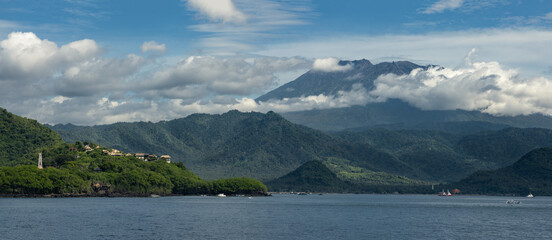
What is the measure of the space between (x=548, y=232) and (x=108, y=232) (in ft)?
349

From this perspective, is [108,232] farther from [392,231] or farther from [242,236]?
[392,231]

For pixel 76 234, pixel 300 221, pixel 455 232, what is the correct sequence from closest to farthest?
pixel 76 234
pixel 455 232
pixel 300 221

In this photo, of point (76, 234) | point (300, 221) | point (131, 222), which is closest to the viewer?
point (76, 234)

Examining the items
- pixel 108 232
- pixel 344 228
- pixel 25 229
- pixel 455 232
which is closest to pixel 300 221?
pixel 344 228

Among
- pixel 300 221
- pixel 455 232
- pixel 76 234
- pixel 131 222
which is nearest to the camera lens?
pixel 76 234

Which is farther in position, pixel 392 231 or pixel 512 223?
pixel 512 223

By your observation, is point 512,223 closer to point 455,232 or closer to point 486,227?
point 486,227

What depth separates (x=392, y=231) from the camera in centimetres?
15500

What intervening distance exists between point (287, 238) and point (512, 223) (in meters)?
85.9

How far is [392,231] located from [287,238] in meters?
32.1

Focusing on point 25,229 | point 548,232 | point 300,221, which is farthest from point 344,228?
point 25,229

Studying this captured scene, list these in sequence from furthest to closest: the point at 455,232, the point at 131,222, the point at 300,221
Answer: the point at 300,221 → the point at 131,222 → the point at 455,232

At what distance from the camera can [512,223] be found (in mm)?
188500

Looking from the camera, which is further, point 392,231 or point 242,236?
point 392,231
